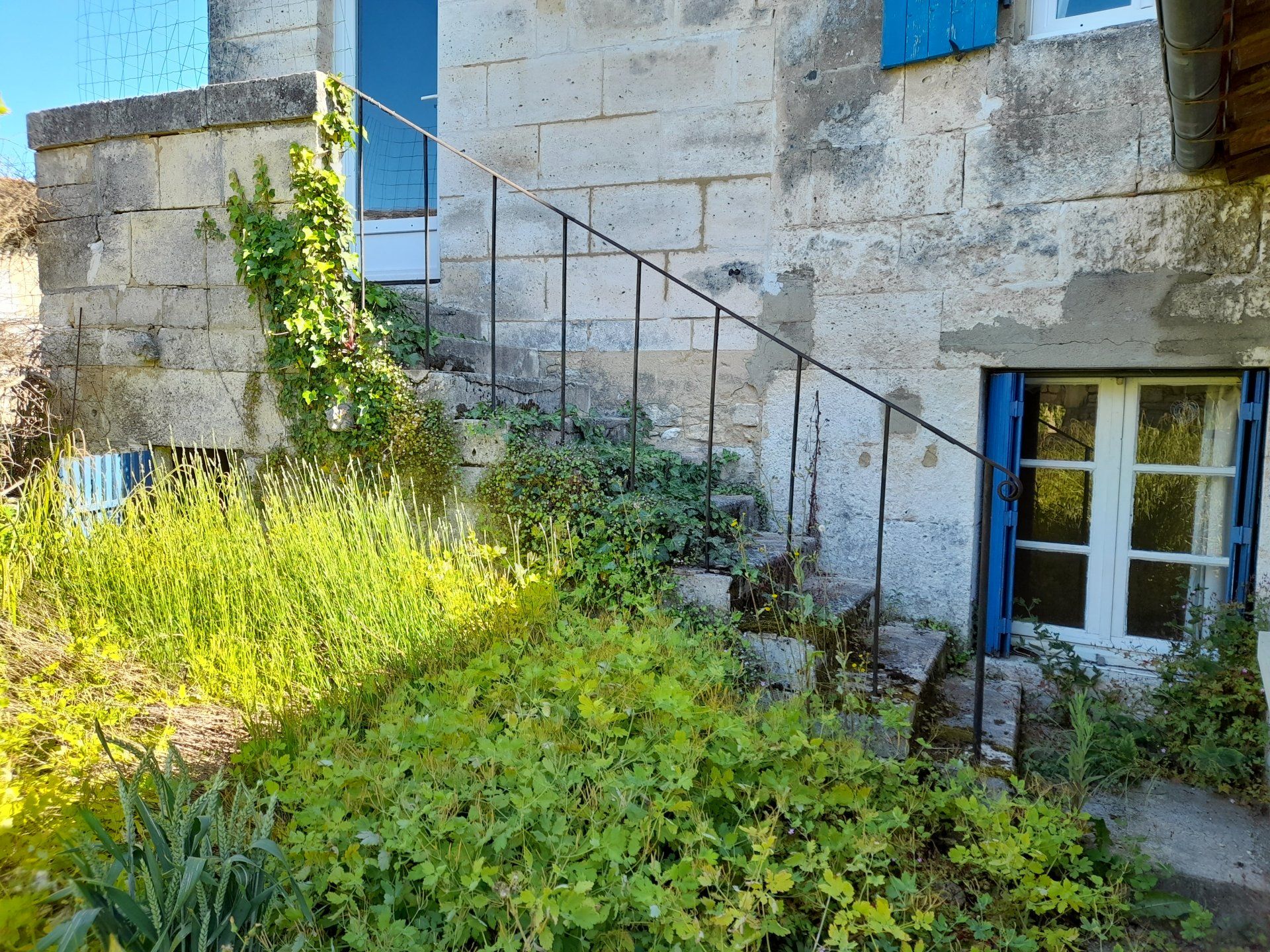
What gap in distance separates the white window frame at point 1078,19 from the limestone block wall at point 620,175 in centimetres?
116

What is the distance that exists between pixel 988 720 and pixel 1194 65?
213 centimetres

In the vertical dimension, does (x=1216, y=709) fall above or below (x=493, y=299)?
below

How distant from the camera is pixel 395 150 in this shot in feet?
17.2

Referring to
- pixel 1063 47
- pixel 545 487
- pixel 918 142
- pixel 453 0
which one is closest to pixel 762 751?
pixel 545 487

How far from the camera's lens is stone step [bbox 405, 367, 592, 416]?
3656mm

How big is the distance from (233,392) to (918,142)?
3469mm

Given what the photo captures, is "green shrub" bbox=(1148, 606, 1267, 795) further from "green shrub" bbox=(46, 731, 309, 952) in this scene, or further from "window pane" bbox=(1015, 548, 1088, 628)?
"green shrub" bbox=(46, 731, 309, 952)

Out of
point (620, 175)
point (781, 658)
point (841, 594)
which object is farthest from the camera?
point (620, 175)

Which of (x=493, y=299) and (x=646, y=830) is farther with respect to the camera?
(x=493, y=299)

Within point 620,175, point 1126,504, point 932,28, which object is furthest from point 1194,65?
point 620,175

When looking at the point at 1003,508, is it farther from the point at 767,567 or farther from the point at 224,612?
the point at 224,612

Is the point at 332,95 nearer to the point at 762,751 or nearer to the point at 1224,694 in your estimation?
the point at 762,751

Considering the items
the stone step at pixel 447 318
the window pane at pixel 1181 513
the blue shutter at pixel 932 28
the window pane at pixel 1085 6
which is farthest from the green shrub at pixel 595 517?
the window pane at pixel 1085 6

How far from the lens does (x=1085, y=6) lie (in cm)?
347
